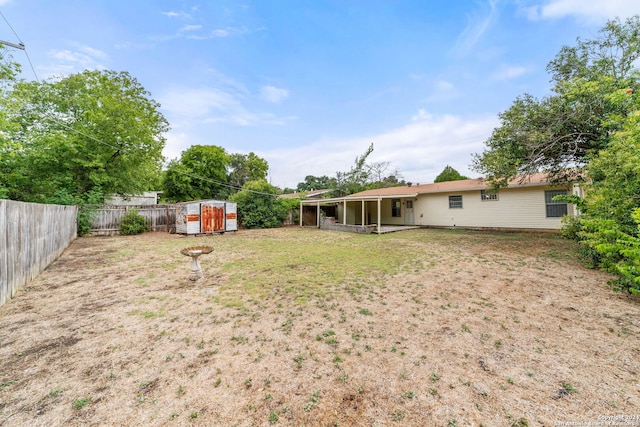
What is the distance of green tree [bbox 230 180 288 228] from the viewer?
54.2 feet

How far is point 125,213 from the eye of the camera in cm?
1331

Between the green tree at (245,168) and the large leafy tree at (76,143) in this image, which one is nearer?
the large leafy tree at (76,143)

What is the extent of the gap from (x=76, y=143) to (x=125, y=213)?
4086mm

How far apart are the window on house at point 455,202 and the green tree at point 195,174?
73.5 ft

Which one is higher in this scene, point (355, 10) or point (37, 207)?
point (355, 10)

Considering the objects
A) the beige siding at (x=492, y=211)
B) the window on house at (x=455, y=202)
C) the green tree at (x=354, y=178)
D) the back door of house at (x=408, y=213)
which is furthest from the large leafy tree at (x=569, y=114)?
the green tree at (x=354, y=178)

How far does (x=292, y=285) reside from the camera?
4688 millimetres

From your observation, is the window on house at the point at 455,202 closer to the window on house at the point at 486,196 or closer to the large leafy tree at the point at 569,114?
the window on house at the point at 486,196

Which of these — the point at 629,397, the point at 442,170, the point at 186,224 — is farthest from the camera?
the point at 442,170

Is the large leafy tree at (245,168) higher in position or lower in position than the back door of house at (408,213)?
higher

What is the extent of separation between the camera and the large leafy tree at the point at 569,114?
7.54m

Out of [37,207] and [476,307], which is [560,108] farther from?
[37,207]

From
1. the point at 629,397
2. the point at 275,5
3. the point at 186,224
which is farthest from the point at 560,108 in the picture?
the point at 186,224

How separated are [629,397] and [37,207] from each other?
918 cm
